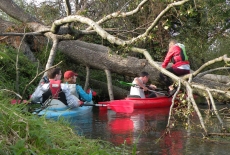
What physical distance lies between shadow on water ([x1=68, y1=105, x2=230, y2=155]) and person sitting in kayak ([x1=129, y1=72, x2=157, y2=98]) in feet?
2.78

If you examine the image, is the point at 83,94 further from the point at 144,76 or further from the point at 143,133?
the point at 143,133

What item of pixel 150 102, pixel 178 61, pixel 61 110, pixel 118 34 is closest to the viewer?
pixel 61 110

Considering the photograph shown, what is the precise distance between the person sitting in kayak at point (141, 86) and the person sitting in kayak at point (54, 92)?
2.82m

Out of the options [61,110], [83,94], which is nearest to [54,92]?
[61,110]

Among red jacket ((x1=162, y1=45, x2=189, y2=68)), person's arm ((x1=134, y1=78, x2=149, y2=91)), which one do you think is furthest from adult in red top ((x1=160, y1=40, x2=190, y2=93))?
person's arm ((x1=134, y1=78, x2=149, y2=91))

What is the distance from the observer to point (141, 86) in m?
13.0

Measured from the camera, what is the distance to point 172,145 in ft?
23.6

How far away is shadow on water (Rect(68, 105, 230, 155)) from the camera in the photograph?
6828 mm

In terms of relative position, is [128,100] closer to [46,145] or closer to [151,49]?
[151,49]

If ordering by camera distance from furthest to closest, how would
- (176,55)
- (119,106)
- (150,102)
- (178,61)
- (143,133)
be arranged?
(150,102)
(176,55)
(178,61)
(119,106)
(143,133)

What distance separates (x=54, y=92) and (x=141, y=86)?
4.11 metres

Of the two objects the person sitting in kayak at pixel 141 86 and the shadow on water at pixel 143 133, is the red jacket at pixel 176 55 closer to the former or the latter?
the person sitting in kayak at pixel 141 86

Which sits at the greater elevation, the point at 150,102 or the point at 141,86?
the point at 141,86

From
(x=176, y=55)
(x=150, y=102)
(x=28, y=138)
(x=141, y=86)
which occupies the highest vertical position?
(x=176, y=55)
